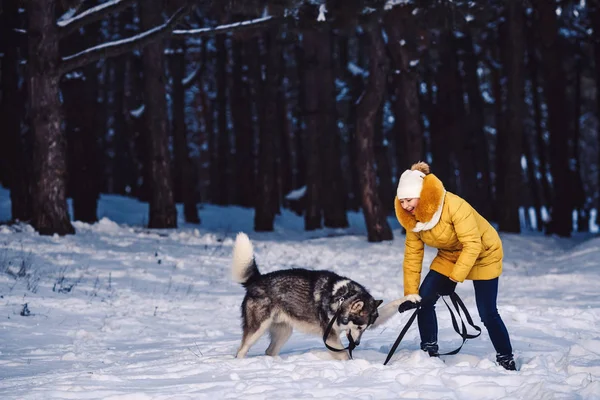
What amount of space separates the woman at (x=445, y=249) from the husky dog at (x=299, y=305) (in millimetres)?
502

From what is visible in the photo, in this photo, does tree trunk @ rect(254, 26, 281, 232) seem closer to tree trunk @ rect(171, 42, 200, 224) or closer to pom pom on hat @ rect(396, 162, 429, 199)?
tree trunk @ rect(171, 42, 200, 224)

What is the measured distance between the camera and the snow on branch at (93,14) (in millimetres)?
14914

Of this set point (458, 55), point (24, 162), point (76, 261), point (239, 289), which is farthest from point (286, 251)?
point (458, 55)

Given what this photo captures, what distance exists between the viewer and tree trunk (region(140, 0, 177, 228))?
19.0 m

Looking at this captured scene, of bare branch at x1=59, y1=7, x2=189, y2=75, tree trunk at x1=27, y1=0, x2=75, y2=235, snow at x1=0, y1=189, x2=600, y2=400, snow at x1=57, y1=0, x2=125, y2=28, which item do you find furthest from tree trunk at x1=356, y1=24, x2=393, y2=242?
tree trunk at x1=27, y1=0, x2=75, y2=235

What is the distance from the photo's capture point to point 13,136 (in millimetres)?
18234

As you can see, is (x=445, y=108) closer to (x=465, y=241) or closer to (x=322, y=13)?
(x=322, y=13)

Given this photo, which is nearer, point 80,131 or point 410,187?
point 410,187

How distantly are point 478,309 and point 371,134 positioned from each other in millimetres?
13234

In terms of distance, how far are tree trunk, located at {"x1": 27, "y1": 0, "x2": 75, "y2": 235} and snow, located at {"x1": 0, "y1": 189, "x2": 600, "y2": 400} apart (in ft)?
1.87

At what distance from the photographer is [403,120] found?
20531 millimetres

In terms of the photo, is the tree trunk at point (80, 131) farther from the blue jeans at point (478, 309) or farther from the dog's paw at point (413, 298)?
the dog's paw at point (413, 298)

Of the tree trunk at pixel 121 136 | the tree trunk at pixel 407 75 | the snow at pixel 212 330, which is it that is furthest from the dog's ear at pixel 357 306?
the tree trunk at pixel 121 136

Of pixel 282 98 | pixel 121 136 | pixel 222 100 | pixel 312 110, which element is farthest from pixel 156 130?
pixel 121 136
